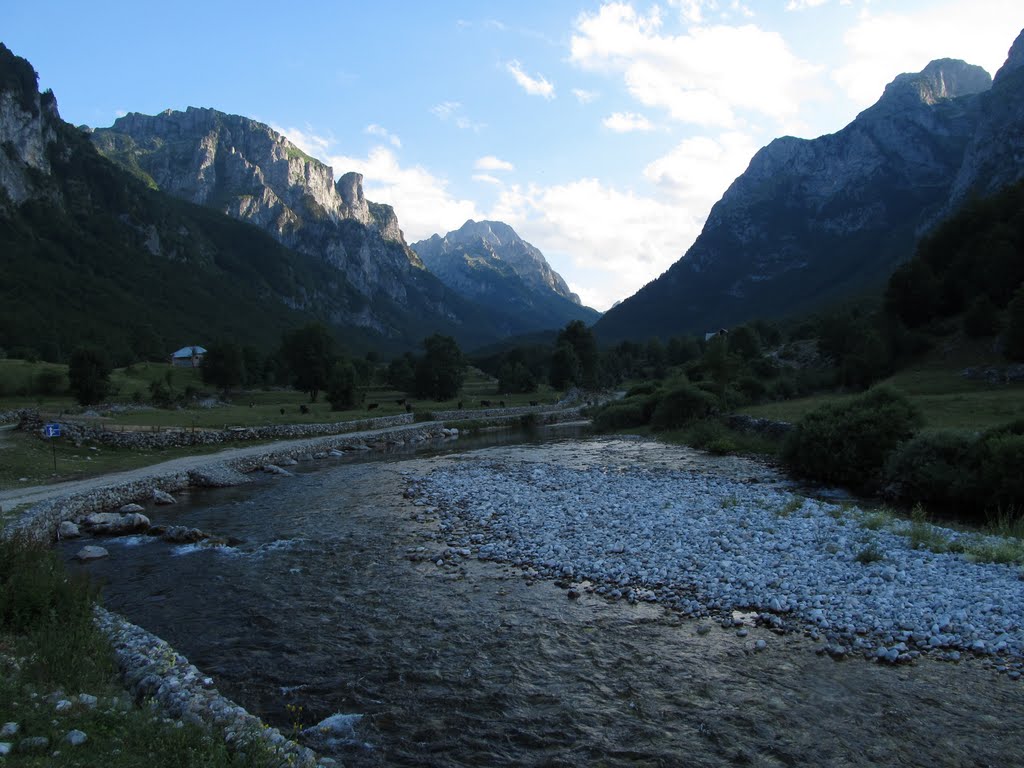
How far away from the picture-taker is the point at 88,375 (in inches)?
2367

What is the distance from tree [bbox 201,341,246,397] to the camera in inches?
3593

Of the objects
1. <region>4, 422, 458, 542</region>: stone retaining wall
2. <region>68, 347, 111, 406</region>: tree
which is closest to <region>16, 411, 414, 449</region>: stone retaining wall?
<region>4, 422, 458, 542</region>: stone retaining wall

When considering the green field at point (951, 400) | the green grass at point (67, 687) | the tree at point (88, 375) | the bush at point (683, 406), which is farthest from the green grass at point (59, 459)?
the green field at point (951, 400)

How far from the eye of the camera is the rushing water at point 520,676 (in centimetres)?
854

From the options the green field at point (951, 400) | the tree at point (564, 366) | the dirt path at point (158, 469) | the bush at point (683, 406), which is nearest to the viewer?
the dirt path at point (158, 469)

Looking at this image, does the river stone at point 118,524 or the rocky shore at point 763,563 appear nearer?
the rocky shore at point 763,563

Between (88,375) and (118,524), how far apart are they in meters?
48.1

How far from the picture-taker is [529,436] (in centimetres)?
5916

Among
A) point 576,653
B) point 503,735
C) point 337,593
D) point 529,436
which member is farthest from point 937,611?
point 529,436

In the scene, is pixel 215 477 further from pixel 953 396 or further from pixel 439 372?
pixel 439 372

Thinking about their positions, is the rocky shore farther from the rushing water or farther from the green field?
the green field

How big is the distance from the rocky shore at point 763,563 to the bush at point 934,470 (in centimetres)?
400

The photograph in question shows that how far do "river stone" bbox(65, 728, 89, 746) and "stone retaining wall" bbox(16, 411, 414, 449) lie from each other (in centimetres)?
3541

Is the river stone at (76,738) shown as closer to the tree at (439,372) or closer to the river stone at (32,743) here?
the river stone at (32,743)
